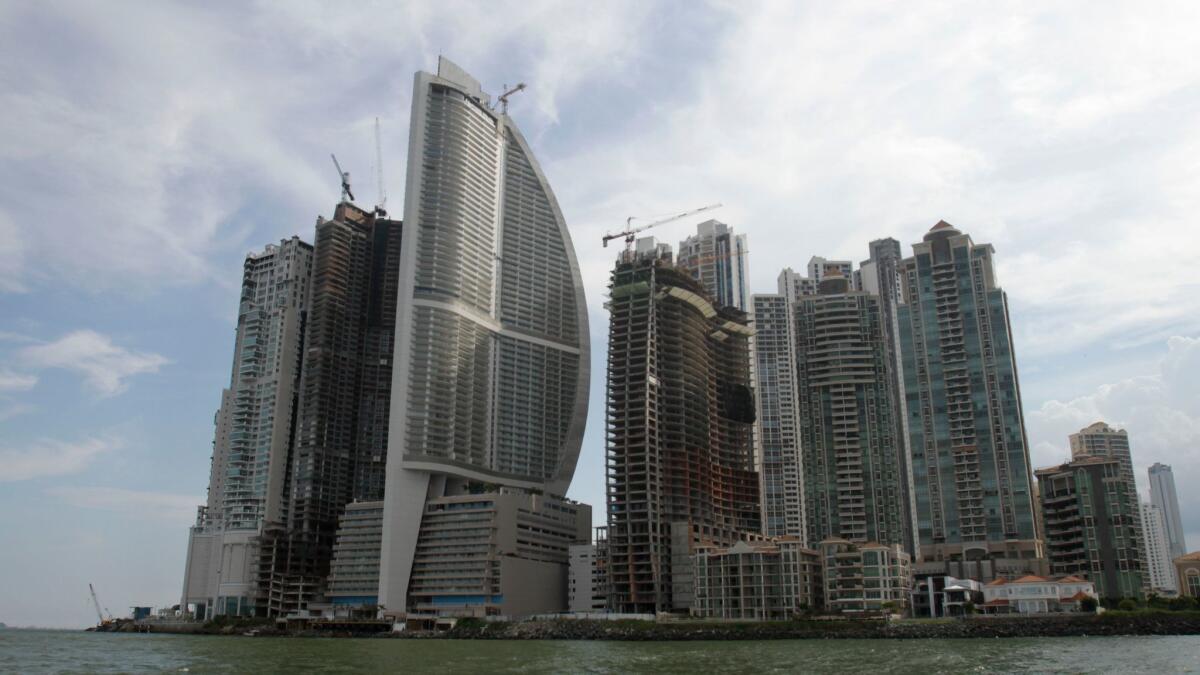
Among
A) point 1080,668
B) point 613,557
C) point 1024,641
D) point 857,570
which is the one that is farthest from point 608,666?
point 613,557

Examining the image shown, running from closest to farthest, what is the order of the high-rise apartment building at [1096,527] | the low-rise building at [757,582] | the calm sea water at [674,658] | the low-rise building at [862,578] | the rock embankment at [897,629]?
the calm sea water at [674,658] → the rock embankment at [897,629] → the low-rise building at [862,578] → the low-rise building at [757,582] → the high-rise apartment building at [1096,527]

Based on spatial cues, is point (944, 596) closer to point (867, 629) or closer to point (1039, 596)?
→ point (1039, 596)

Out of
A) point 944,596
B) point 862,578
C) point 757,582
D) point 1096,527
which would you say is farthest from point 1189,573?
point 757,582

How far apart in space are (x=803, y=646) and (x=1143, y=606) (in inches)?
2721

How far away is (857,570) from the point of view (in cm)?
16450

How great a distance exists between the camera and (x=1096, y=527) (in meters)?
179

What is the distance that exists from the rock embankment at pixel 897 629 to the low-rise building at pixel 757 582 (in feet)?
55.4

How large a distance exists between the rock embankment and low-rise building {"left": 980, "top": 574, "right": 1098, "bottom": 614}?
543 inches

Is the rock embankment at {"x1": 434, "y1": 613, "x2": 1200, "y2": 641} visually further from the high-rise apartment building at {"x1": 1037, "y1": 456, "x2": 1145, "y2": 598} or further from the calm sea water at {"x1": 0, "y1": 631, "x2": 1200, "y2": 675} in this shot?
the high-rise apartment building at {"x1": 1037, "y1": 456, "x2": 1145, "y2": 598}

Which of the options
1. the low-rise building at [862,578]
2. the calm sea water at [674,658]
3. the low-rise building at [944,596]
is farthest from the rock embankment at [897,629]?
the low-rise building at [944,596]

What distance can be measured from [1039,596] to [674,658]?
77.3 metres

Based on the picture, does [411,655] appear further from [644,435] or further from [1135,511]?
[1135,511]

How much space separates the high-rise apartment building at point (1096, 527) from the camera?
17525 centimetres

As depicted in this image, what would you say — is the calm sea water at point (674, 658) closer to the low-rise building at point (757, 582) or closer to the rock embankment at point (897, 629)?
the rock embankment at point (897, 629)
